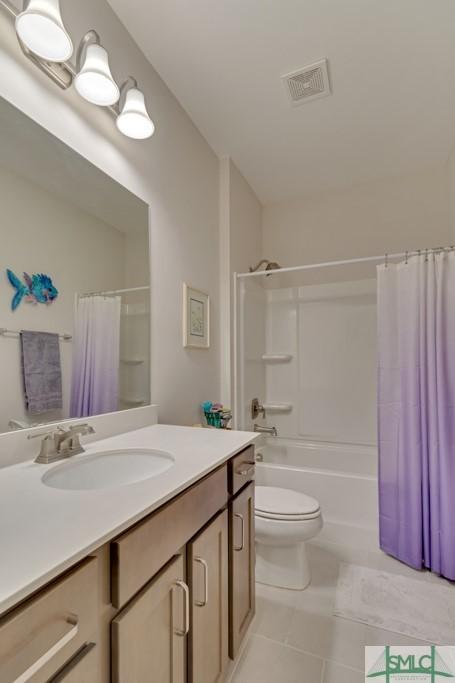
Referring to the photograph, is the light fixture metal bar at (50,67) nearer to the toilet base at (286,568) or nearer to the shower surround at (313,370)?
the shower surround at (313,370)

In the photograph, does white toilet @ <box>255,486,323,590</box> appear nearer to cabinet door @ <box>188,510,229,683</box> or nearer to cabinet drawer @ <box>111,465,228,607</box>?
cabinet door @ <box>188,510,229,683</box>

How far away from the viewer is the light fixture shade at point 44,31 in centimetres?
95

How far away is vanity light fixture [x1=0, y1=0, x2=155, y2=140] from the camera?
3.18ft

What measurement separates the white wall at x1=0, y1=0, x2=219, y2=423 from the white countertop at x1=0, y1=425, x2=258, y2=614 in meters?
0.78

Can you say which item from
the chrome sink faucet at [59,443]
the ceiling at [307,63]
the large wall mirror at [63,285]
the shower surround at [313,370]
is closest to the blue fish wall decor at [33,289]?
the large wall mirror at [63,285]

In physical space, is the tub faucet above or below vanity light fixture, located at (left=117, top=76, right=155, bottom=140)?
below

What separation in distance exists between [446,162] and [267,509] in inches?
110

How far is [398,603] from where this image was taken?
1523 millimetres

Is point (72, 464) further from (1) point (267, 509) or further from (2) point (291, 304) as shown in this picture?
(2) point (291, 304)

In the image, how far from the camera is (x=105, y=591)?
59 cm

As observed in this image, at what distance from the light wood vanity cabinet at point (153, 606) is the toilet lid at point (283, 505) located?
0.41 meters

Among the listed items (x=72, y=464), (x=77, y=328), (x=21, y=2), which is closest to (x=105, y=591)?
(x=72, y=464)

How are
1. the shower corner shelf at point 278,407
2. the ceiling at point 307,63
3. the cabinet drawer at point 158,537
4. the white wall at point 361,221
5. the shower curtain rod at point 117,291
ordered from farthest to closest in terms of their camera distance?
the shower corner shelf at point 278,407 < the white wall at point 361,221 < the ceiling at point 307,63 < the shower curtain rod at point 117,291 < the cabinet drawer at point 158,537

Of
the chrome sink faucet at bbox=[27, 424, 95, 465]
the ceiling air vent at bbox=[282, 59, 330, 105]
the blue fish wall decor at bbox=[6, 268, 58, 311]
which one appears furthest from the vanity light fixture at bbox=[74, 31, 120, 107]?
the chrome sink faucet at bbox=[27, 424, 95, 465]
